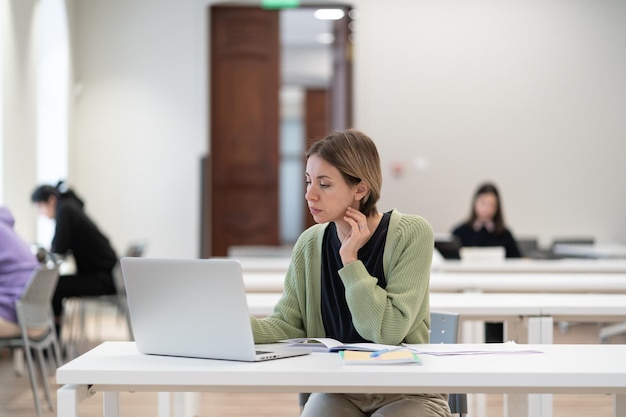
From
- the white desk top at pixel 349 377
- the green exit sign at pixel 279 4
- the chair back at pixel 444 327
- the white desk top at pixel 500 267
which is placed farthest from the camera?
the green exit sign at pixel 279 4

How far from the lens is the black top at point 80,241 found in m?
6.75

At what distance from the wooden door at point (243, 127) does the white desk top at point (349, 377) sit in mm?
7849

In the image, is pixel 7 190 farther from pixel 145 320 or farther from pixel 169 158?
pixel 145 320

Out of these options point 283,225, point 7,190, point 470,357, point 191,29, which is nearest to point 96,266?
point 7,190

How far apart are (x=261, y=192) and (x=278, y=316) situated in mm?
7485

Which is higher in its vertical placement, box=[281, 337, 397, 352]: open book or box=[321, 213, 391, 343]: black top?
box=[321, 213, 391, 343]: black top

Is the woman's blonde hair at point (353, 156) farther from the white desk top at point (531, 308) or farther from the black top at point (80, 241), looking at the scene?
the black top at point (80, 241)

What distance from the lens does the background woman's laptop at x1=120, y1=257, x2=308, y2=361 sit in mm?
2012

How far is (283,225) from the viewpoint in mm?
18594

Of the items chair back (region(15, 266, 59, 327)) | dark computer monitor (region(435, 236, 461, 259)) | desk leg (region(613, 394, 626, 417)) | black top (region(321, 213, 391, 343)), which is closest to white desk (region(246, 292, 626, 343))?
desk leg (region(613, 394, 626, 417))

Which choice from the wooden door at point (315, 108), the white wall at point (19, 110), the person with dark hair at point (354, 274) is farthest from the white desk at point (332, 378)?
the wooden door at point (315, 108)

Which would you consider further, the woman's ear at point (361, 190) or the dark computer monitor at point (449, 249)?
the dark computer monitor at point (449, 249)

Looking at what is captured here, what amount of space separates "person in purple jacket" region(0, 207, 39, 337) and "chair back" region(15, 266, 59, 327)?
9 centimetres

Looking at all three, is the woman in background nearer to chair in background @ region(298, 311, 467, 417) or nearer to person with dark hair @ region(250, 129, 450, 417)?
chair in background @ region(298, 311, 467, 417)
